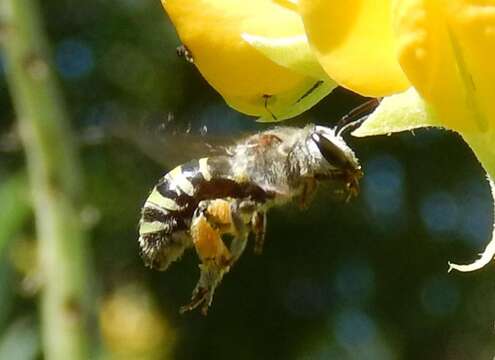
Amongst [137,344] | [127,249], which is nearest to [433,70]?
[137,344]

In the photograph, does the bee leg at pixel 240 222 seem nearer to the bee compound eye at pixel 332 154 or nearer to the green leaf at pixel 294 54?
the bee compound eye at pixel 332 154

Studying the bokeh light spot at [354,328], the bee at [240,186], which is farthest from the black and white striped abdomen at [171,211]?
Answer: the bokeh light spot at [354,328]

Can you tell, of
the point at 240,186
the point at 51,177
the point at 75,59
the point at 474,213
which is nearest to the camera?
the point at 240,186

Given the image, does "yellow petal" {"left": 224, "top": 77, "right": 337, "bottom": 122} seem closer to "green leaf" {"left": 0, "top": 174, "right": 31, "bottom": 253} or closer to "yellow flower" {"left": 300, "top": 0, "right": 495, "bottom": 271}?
"yellow flower" {"left": 300, "top": 0, "right": 495, "bottom": 271}

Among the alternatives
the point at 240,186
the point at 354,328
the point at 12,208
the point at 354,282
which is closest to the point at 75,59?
the point at 354,282

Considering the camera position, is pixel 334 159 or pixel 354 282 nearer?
pixel 334 159

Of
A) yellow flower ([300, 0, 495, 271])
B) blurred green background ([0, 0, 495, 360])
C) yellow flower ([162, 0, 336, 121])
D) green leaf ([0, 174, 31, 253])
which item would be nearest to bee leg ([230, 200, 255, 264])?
yellow flower ([162, 0, 336, 121])

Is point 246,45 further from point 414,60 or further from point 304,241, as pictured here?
point 304,241
